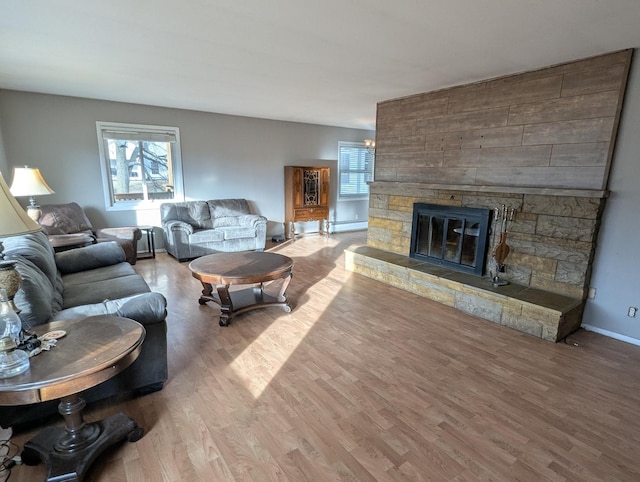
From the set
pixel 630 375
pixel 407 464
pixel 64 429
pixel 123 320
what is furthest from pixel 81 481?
pixel 630 375

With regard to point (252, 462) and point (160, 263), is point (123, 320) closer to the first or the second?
point (252, 462)

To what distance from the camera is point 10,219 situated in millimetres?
1339

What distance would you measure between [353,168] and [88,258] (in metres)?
6.10

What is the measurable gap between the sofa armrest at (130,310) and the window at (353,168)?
20.6ft

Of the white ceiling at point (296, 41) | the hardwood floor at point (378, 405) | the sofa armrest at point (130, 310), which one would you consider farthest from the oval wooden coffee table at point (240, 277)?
the white ceiling at point (296, 41)

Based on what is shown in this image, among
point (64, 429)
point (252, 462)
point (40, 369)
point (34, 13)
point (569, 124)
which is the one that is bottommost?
point (252, 462)

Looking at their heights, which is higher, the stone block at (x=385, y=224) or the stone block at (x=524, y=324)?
the stone block at (x=385, y=224)

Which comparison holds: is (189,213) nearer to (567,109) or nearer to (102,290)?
(102,290)

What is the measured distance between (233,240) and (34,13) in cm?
374

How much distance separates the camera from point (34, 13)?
220 cm

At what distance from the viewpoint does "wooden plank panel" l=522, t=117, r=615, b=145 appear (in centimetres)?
286

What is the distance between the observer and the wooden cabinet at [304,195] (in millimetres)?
6867

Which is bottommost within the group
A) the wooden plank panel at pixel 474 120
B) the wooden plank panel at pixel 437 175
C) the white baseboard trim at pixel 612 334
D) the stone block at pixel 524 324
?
the white baseboard trim at pixel 612 334

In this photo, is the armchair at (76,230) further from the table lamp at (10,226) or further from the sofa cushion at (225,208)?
the table lamp at (10,226)
